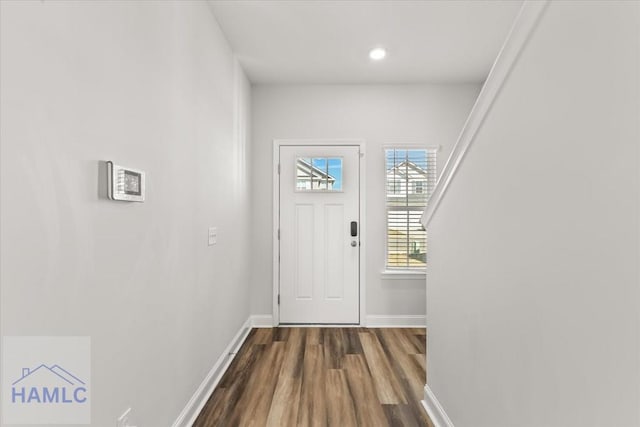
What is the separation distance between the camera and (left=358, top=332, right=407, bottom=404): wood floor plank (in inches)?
89.9

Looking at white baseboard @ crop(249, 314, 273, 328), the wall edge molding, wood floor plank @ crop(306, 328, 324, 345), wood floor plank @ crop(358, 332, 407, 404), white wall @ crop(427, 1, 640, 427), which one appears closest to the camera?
white wall @ crop(427, 1, 640, 427)

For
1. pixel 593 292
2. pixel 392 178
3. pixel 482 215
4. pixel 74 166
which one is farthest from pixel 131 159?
pixel 392 178

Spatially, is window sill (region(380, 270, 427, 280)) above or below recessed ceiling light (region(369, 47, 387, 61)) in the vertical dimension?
below

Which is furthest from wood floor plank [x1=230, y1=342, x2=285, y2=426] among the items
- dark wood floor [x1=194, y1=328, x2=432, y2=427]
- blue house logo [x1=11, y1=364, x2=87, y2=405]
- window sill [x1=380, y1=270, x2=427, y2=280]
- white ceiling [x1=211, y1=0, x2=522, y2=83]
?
white ceiling [x1=211, y1=0, x2=522, y2=83]

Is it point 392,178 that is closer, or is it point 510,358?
point 510,358

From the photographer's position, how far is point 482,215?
1.45 metres

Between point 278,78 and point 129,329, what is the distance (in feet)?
9.76

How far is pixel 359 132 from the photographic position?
387cm

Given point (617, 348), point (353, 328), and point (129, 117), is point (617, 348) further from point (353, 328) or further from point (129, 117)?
point (353, 328)

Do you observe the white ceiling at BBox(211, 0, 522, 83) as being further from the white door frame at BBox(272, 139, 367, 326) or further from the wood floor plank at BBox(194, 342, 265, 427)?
the wood floor plank at BBox(194, 342, 265, 427)

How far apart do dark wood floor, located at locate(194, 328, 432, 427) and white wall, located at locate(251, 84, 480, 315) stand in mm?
502

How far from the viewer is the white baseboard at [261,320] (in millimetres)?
3830

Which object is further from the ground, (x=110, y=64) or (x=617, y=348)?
(x=110, y=64)

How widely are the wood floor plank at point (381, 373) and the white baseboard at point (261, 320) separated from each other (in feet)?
3.31
